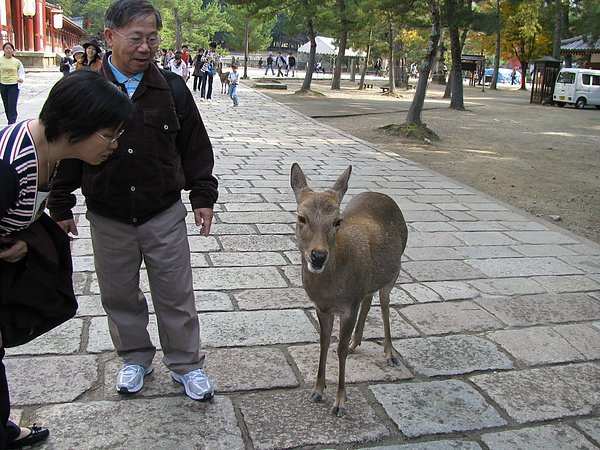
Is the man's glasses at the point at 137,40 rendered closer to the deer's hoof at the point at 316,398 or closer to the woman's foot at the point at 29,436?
the woman's foot at the point at 29,436

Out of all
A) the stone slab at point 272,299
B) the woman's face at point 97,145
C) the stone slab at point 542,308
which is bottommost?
the stone slab at point 542,308

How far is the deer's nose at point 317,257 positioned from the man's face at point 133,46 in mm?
1108

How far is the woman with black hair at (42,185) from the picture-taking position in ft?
6.24

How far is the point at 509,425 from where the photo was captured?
2859 mm

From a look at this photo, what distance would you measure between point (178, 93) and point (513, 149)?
36.3 ft

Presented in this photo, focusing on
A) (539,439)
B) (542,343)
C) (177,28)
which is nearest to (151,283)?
(539,439)

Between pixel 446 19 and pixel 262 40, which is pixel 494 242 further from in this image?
pixel 262 40

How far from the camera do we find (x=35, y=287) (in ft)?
Answer: 6.68

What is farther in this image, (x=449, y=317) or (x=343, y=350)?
(x=449, y=317)

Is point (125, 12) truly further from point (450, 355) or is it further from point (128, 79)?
point (450, 355)

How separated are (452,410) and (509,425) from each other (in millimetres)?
265

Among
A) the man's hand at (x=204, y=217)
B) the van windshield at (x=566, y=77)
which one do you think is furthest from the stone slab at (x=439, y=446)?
the van windshield at (x=566, y=77)

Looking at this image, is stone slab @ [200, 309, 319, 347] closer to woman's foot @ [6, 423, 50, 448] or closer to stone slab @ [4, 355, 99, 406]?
stone slab @ [4, 355, 99, 406]

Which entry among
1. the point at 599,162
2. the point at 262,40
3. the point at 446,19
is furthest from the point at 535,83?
the point at 262,40
